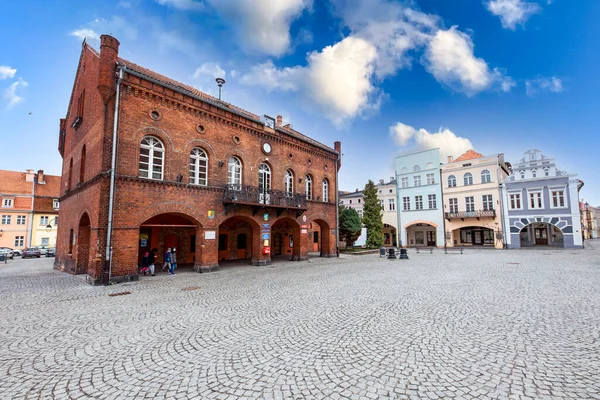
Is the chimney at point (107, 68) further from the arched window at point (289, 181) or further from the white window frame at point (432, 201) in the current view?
the white window frame at point (432, 201)

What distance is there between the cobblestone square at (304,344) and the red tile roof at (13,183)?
3798 centimetres

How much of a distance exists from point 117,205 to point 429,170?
120 ft

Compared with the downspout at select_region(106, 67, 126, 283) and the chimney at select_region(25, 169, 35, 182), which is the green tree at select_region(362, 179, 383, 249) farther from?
the chimney at select_region(25, 169, 35, 182)

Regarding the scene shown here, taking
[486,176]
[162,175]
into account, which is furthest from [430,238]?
[162,175]

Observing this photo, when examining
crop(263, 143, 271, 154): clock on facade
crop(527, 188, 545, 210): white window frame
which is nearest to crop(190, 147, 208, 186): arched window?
crop(263, 143, 271, 154): clock on facade

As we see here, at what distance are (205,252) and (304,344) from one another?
434 inches

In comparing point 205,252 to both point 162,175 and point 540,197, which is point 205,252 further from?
point 540,197

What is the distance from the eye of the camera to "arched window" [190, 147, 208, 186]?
1516 cm

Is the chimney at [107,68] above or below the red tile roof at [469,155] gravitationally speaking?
below

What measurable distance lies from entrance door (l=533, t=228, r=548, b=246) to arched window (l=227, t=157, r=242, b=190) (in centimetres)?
4224

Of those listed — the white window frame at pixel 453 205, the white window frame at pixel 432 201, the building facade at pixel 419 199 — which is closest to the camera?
the white window frame at pixel 453 205

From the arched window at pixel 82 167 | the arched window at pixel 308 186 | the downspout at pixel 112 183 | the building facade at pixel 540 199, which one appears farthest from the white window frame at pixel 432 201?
the arched window at pixel 82 167

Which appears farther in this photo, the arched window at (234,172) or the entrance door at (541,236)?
the entrance door at (541,236)

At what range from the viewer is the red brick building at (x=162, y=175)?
12336 millimetres
